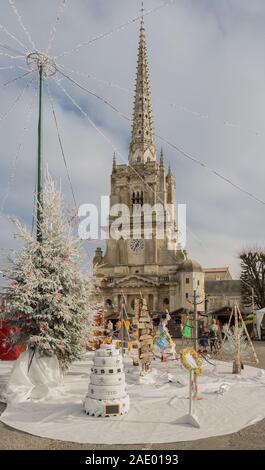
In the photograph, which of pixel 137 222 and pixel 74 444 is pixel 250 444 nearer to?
pixel 74 444

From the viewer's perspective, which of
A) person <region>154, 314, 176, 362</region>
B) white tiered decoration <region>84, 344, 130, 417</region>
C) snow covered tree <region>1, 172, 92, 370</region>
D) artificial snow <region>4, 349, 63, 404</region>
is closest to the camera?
white tiered decoration <region>84, 344, 130, 417</region>

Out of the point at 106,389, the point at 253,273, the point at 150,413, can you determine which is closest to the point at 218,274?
the point at 253,273

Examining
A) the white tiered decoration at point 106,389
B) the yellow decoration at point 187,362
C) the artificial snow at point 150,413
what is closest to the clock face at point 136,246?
the artificial snow at point 150,413

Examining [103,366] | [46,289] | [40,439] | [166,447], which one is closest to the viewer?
[166,447]

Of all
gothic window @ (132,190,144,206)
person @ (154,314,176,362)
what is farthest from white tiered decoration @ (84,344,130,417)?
gothic window @ (132,190,144,206)

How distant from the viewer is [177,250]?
7150 centimetres

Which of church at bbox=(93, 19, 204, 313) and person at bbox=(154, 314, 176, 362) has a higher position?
church at bbox=(93, 19, 204, 313)

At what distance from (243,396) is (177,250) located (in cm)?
6180

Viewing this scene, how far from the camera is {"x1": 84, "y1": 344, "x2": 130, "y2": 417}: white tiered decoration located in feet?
26.5

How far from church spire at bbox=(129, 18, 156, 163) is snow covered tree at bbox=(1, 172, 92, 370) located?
70357 mm

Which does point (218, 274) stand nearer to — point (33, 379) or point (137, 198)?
point (137, 198)

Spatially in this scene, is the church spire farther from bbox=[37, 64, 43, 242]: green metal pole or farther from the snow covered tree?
the snow covered tree
